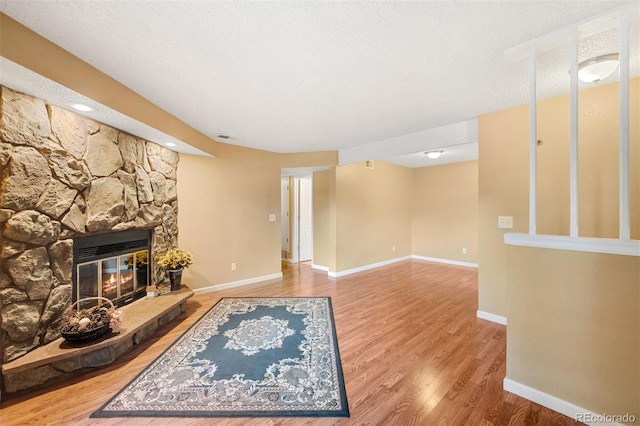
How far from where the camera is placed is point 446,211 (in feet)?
20.1

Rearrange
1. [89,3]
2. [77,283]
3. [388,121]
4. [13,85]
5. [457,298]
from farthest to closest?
1. [457,298]
2. [388,121]
3. [77,283]
4. [13,85]
5. [89,3]

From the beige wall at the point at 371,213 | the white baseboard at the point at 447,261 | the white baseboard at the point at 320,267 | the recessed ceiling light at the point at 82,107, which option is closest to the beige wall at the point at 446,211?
the white baseboard at the point at 447,261

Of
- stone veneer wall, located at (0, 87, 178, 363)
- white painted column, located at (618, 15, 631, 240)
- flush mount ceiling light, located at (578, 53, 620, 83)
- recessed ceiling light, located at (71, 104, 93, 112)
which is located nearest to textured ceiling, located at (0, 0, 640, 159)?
flush mount ceiling light, located at (578, 53, 620, 83)

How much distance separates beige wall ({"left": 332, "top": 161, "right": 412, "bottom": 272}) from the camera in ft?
16.5

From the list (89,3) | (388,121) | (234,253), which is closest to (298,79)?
(89,3)

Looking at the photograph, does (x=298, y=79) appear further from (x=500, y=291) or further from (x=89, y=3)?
(x=500, y=291)

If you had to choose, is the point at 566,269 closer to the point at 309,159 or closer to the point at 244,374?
the point at 244,374

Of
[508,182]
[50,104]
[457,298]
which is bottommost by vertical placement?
[457,298]

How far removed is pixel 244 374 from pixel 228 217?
272 cm

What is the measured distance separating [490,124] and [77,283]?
475cm

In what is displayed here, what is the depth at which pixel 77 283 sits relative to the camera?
2330 mm

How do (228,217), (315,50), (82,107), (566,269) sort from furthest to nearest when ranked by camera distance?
(228,217)
(82,107)
(315,50)
(566,269)

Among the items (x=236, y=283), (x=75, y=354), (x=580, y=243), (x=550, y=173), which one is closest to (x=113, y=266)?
(x=75, y=354)

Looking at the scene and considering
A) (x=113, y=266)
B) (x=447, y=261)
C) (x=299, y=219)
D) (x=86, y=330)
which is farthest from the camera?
(x=299, y=219)
